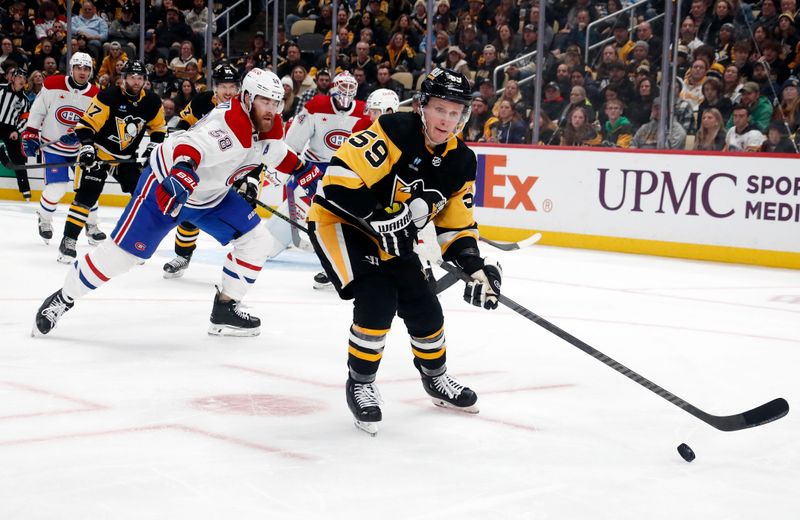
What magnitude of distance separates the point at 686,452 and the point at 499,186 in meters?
6.38

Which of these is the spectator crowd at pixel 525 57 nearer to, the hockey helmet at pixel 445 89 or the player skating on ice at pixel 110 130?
the player skating on ice at pixel 110 130

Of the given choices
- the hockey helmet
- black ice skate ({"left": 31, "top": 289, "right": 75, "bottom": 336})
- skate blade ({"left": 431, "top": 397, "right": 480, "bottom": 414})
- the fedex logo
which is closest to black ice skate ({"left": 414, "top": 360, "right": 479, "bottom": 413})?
skate blade ({"left": 431, "top": 397, "right": 480, "bottom": 414})

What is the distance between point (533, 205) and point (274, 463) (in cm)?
642

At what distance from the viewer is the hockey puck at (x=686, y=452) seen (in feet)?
8.45

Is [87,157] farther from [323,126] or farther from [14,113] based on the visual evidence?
[14,113]

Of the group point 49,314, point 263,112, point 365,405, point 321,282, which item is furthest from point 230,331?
point 365,405

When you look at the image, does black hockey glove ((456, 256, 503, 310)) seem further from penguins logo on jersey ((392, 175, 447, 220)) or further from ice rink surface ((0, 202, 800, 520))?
ice rink surface ((0, 202, 800, 520))

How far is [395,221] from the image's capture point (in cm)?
279

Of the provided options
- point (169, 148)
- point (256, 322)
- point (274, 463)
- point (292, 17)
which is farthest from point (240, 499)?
point (292, 17)

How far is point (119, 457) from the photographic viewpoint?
8.11 feet

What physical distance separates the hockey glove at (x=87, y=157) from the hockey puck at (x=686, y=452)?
4.92m

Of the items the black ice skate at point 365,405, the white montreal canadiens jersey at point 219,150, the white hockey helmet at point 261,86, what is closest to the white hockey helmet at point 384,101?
the white montreal canadiens jersey at point 219,150

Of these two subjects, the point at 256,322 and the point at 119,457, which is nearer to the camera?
the point at 119,457

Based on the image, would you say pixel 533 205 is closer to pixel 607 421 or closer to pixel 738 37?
pixel 738 37
